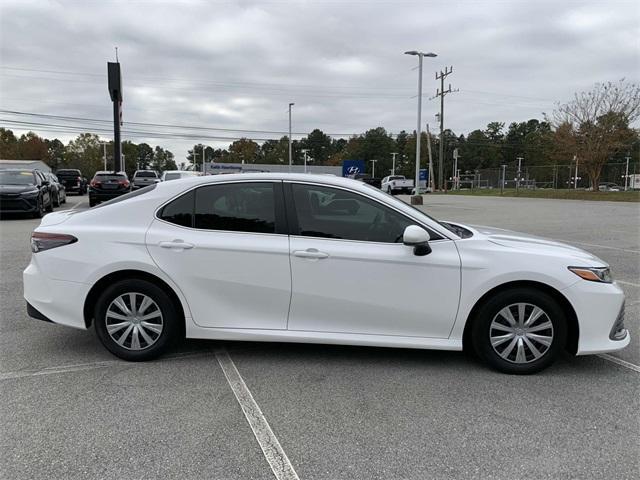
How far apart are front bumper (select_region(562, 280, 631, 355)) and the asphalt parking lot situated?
278mm

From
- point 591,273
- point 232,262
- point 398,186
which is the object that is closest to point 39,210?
point 232,262

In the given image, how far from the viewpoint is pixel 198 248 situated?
405cm

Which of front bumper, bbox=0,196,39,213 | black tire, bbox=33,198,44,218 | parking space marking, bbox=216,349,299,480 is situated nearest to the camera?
parking space marking, bbox=216,349,299,480

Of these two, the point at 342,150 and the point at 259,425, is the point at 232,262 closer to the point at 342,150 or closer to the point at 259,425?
the point at 259,425

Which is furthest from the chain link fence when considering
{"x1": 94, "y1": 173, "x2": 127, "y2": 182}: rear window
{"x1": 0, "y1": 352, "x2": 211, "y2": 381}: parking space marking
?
{"x1": 0, "y1": 352, "x2": 211, "y2": 381}: parking space marking

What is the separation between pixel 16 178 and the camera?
15969 mm

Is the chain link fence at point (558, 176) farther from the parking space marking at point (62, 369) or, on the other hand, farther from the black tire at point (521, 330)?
the parking space marking at point (62, 369)

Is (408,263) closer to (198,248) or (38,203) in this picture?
(198,248)

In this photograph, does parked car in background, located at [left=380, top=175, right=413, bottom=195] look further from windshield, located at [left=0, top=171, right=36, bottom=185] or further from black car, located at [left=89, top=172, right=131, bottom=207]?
windshield, located at [left=0, top=171, right=36, bottom=185]

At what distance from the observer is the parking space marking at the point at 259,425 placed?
8.94 feet

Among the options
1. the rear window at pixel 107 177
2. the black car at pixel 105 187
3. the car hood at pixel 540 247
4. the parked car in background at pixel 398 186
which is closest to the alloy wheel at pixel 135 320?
the car hood at pixel 540 247

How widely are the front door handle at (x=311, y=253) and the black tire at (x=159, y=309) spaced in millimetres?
1117

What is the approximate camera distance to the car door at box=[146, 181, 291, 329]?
13.2 ft

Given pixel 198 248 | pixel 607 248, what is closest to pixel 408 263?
pixel 198 248
